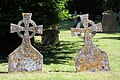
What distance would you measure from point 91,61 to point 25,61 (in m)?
1.78

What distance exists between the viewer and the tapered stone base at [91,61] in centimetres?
1012

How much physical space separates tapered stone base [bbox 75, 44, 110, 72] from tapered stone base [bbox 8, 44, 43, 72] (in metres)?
1.05

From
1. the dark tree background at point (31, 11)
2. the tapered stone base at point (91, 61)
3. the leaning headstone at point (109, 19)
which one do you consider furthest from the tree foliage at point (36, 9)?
the leaning headstone at point (109, 19)

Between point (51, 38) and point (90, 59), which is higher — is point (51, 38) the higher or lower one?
the lower one

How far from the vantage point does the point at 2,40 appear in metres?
16.0

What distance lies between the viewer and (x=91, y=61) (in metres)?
10.2

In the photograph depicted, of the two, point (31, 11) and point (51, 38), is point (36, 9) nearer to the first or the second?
point (31, 11)

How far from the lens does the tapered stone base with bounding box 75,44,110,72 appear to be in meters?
10.1

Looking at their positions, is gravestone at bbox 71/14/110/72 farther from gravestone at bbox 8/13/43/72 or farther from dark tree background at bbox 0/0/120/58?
dark tree background at bbox 0/0/120/58

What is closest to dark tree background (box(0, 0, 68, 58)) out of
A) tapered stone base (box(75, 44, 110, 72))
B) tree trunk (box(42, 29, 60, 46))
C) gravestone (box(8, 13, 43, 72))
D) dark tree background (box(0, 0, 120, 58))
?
dark tree background (box(0, 0, 120, 58))

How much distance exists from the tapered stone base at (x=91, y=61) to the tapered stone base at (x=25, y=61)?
1.05 metres

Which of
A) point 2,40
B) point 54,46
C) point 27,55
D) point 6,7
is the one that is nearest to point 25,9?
point 6,7

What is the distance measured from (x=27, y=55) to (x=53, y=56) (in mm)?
4710

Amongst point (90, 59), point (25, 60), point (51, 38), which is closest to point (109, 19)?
point (51, 38)
